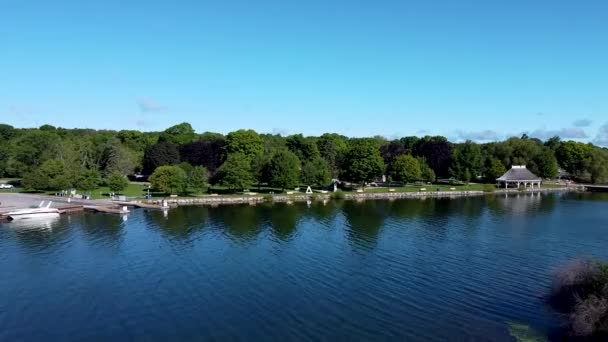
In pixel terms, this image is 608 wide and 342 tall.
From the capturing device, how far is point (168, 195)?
243 feet

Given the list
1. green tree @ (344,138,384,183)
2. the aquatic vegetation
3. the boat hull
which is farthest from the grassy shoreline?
the aquatic vegetation

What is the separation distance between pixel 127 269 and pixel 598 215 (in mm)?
58227

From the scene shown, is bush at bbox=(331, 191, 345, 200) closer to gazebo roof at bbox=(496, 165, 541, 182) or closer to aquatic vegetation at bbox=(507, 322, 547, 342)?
gazebo roof at bbox=(496, 165, 541, 182)

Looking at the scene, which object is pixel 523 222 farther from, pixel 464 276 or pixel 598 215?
pixel 464 276

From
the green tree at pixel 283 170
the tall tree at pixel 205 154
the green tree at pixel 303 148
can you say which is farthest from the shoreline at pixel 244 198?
the green tree at pixel 303 148

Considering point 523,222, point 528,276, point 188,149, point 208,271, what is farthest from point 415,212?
point 188,149

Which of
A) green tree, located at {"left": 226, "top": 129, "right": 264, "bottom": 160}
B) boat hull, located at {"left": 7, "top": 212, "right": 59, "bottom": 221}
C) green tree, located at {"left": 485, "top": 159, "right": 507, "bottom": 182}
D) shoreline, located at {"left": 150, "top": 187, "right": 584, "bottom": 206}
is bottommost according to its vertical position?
boat hull, located at {"left": 7, "top": 212, "right": 59, "bottom": 221}

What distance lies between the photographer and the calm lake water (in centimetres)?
2267

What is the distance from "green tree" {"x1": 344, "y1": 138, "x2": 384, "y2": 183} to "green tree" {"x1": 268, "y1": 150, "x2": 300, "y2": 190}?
11876mm

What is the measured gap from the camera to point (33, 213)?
2149 inches

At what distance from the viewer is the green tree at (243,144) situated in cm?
9625

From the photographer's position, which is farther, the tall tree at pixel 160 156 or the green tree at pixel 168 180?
the tall tree at pixel 160 156

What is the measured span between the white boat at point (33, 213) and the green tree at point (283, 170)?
114 feet

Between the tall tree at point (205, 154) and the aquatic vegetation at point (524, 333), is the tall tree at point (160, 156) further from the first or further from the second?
the aquatic vegetation at point (524, 333)
